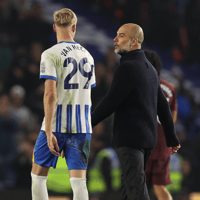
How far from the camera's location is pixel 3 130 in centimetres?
498

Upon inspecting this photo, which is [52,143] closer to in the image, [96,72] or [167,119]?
[167,119]

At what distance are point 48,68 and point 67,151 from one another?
24.0 inches

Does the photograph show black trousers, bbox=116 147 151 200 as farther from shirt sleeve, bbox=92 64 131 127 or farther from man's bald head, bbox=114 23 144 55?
man's bald head, bbox=114 23 144 55

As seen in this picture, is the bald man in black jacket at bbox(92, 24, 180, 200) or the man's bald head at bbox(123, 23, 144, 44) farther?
the man's bald head at bbox(123, 23, 144, 44)

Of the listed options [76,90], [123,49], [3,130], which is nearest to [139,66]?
[123,49]

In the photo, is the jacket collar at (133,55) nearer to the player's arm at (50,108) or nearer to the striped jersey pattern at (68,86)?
the striped jersey pattern at (68,86)

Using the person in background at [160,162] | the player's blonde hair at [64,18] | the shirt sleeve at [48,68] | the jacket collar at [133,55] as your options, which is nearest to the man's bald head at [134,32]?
the jacket collar at [133,55]

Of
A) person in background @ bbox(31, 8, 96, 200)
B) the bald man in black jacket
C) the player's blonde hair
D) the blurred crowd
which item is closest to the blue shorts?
person in background @ bbox(31, 8, 96, 200)

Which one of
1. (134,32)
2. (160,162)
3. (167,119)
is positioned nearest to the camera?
(134,32)

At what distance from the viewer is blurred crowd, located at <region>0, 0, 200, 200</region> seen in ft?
16.3

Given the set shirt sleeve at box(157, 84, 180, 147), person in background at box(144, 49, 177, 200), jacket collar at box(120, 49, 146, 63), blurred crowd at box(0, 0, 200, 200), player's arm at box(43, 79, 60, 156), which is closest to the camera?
player's arm at box(43, 79, 60, 156)

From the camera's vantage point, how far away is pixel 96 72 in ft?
17.2

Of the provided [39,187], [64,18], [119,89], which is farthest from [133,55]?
[39,187]

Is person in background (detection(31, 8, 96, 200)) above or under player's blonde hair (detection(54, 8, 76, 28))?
under
